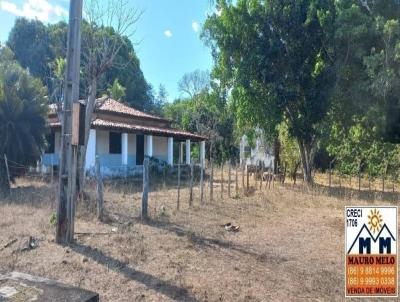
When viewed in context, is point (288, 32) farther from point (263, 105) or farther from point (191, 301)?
point (191, 301)

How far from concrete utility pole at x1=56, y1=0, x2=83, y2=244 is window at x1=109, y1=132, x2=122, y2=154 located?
14.6 m

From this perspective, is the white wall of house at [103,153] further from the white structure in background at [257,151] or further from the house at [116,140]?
the white structure in background at [257,151]

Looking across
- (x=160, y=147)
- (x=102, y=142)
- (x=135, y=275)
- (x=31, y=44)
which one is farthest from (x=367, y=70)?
(x=31, y=44)

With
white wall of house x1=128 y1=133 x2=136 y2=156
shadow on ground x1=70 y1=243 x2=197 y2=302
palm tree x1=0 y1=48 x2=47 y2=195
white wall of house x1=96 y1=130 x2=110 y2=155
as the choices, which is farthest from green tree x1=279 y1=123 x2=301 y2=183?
shadow on ground x1=70 y1=243 x2=197 y2=302

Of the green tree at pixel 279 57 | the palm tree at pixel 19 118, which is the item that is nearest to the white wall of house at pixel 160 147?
the green tree at pixel 279 57

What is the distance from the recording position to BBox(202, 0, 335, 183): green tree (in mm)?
16656

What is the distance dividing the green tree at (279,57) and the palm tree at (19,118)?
8.59 metres

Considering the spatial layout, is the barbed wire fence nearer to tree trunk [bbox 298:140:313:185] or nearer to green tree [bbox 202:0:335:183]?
tree trunk [bbox 298:140:313:185]

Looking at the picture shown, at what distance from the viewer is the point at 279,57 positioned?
679 inches

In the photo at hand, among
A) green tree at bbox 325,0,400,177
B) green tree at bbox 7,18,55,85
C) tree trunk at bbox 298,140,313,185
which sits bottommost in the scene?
tree trunk at bbox 298,140,313,185

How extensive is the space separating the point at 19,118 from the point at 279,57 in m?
11.2

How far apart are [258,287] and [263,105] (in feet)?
45.1

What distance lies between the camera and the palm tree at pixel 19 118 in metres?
13.8

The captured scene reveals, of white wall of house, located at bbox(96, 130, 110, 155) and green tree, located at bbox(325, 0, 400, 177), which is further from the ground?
green tree, located at bbox(325, 0, 400, 177)
